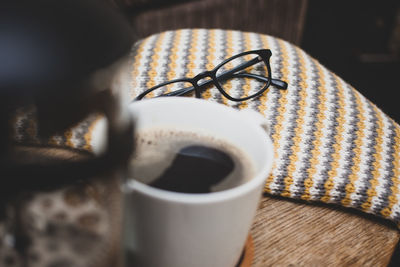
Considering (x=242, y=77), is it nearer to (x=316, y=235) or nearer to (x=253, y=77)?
(x=253, y=77)

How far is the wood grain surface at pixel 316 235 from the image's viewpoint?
0.31 metres

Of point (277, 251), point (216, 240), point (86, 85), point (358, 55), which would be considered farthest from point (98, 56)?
point (358, 55)

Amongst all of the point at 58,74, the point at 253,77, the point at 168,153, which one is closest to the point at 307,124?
the point at 253,77

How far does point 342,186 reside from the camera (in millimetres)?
351

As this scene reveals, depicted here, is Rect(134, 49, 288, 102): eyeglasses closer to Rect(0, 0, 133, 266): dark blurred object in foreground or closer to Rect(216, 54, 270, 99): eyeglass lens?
Rect(216, 54, 270, 99): eyeglass lens

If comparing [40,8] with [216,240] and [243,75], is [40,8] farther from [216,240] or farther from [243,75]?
[243,75]

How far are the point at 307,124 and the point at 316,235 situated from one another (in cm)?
12

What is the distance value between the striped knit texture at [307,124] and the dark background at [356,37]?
42.9 inches

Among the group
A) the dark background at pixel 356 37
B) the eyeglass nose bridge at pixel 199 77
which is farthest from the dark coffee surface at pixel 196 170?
the dark background at pixel 356 37

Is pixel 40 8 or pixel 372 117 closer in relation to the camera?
pixel 40 8

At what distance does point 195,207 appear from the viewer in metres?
0.19

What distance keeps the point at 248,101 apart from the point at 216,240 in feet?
0.71

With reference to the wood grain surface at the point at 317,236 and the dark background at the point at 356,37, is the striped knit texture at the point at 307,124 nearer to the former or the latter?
the wood grain surface at the point at 317,236

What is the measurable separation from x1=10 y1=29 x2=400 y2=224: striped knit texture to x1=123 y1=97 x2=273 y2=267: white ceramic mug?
0.09m
